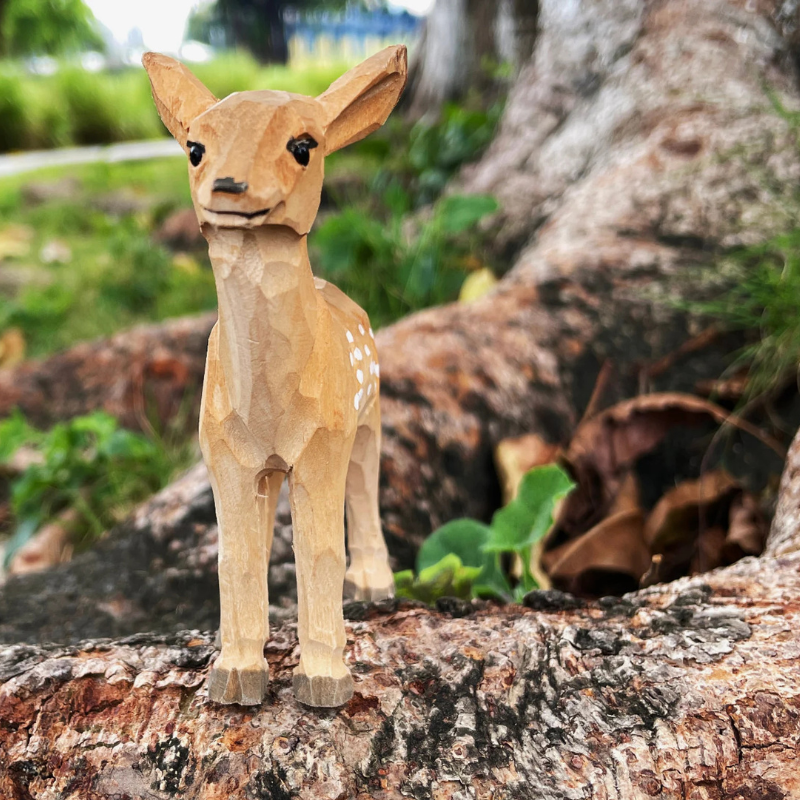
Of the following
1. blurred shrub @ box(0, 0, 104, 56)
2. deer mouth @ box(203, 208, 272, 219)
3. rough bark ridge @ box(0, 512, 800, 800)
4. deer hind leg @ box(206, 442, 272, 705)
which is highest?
blurred shrub @ box(0, 0, 104, 56)

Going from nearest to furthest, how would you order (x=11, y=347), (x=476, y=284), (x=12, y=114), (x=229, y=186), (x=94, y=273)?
(x=229, y=186) → (x=476, y=284) → (x=11, y=347) → (x=94, y=273) → (x=12, y=114)

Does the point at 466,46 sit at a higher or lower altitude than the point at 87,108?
lower

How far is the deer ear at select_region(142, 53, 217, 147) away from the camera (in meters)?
0.95

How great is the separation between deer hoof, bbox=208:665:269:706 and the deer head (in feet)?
1.85

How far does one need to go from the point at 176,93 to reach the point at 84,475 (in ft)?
4.95

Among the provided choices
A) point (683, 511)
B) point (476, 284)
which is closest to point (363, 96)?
point (683, 511)

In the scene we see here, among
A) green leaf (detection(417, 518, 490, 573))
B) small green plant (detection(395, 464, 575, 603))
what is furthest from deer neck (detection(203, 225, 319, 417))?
green leaf (detection(417, 518, 490, 573))

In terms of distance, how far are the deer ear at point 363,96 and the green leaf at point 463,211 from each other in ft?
4.91

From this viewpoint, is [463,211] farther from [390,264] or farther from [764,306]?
[764,306]

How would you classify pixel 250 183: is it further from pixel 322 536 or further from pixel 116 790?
pixel 116 790

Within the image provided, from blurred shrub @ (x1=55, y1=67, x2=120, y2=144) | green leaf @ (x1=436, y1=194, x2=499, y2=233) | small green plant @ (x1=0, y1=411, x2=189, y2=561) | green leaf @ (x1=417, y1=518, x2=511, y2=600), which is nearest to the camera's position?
green leaf @ (x1=417, y1=518, x2=511, y2=600)

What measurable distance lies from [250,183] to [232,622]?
558 millimetres

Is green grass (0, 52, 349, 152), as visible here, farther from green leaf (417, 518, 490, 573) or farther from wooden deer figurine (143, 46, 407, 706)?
wooden deer figurine (143, 46, 407, 706)

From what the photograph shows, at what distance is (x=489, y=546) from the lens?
1359 millimetres
